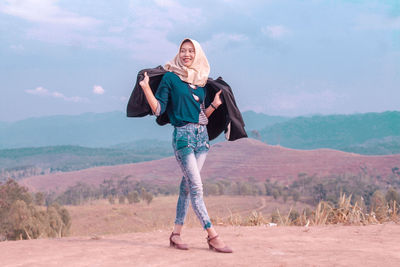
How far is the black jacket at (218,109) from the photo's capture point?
17.3 ft

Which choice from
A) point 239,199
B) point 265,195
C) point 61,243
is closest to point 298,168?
point 265,195

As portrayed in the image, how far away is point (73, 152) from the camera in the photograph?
327 ft

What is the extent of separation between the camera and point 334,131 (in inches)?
6220

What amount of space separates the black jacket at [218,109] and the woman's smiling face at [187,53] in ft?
0.95

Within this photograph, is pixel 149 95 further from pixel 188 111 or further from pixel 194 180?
pixel 194 180

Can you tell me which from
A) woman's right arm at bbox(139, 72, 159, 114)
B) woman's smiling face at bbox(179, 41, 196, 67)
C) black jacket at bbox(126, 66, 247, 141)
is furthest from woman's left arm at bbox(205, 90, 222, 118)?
woman's right arm at bbox(139, 72, 159, 114)

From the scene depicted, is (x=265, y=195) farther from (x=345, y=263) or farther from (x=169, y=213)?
(x=345, y=263)

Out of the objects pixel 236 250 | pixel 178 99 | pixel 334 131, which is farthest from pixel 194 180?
pixel 334 131

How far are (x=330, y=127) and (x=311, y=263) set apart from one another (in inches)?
6438

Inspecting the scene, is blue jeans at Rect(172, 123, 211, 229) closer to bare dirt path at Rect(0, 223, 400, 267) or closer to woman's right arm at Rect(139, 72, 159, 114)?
woman's right arm at Rect(139, 72, 159, 114)

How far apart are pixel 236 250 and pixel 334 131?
160 m

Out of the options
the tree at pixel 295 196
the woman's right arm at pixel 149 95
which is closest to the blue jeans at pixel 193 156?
the woman's right arm at pixel 149 95

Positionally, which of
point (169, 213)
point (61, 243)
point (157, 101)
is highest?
point (157, 101)

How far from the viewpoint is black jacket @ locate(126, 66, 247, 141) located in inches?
208
